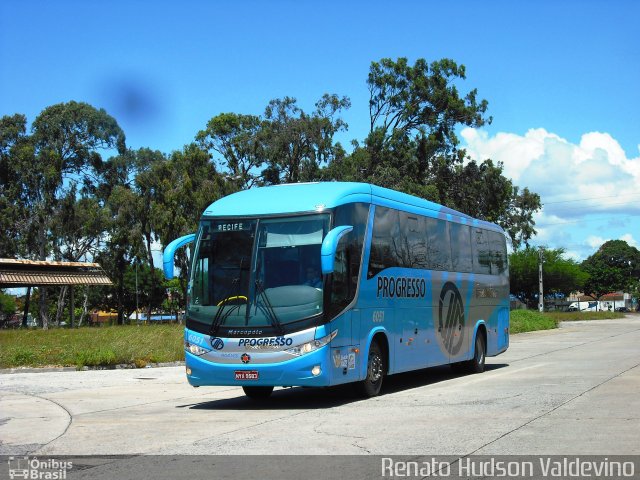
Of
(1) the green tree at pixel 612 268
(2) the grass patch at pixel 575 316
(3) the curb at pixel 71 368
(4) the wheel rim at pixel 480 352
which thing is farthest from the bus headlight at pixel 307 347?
(1) the green tree at pixel 612 268

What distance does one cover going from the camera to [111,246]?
62.2 meters

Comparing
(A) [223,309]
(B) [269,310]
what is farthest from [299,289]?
(A) [223,309]

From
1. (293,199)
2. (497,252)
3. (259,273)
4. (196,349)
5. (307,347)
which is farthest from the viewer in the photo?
(497,252)

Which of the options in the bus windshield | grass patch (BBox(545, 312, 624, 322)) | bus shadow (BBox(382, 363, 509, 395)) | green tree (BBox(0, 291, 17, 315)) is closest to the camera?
the bus windshield

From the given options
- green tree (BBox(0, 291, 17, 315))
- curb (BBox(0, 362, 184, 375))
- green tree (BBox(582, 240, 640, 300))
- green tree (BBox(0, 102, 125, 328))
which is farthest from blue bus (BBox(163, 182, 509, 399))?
green tree (BBox(582, 240, 640, 300))

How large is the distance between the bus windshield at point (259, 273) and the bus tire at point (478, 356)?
8.33 m

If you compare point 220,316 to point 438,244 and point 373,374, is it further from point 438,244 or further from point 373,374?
point 438,244

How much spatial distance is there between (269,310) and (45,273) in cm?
3904

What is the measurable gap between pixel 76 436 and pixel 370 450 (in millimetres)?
4319

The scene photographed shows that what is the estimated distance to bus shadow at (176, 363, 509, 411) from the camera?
43.8 feet

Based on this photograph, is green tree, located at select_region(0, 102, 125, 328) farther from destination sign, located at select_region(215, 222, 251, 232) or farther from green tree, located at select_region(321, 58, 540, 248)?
destination sign, located at select_region(215, 222, 251, 232)

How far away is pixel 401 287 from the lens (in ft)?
50.1

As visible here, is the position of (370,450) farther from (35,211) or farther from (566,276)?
(566,276)

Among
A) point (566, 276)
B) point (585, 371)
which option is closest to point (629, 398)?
point (585, 371)
